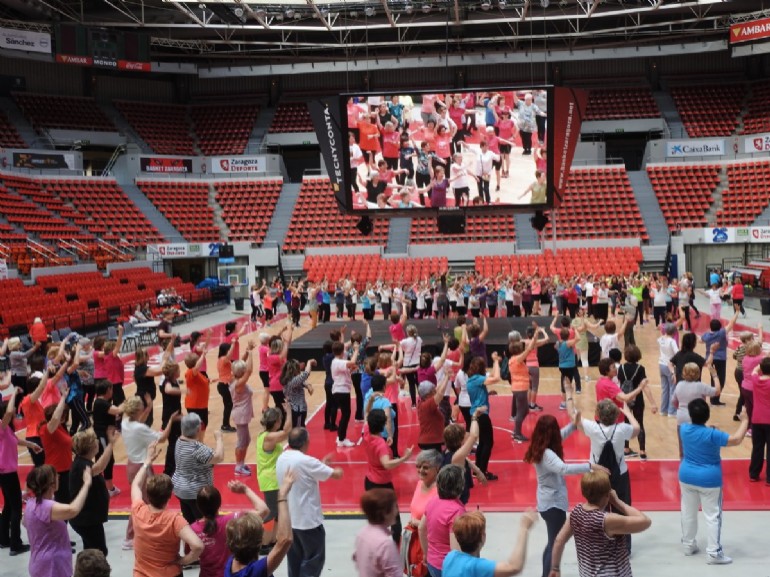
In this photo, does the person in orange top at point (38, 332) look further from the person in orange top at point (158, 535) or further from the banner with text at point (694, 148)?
the banner with text at point (694, 148)

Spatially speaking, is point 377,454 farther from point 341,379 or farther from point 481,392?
point 341,379

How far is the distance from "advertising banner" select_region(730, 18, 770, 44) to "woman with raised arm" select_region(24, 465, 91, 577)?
36.3 m

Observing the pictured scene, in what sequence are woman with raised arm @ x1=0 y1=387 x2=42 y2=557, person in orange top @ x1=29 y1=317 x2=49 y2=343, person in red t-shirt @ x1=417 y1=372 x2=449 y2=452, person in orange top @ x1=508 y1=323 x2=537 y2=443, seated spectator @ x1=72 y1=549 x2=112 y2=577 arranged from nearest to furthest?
seated spectator @ x1=72 y1=549 x2=112 y2=577
woman with raised arm @ x1=0 y1=387 x2=42 y2=557
person in red t-shirt @ x1=417 y1=372 x2=449 y2=452
person in orange top @ x1=508 y1=323 x2=537 y2=443
person in orange top @ x1=29 y1=317 x2=49 y2=343

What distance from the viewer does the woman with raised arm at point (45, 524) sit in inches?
231

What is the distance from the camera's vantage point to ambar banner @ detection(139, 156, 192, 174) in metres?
41.8

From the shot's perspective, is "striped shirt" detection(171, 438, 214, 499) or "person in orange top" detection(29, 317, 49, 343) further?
"person in orange top" detection(29, 317, 49, 343)

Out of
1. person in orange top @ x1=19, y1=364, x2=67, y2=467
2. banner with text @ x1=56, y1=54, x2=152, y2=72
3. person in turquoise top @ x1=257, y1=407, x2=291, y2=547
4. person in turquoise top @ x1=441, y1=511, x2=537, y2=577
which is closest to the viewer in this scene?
person in turquoise top @ x1=441, y1=511, x2=537, y2=577

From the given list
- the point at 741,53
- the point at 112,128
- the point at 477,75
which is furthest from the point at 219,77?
the point at 741,53

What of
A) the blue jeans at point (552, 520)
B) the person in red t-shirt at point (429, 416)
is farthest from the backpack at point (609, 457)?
the person in red t-shirt at point (429, 416)

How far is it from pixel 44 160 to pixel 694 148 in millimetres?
31790

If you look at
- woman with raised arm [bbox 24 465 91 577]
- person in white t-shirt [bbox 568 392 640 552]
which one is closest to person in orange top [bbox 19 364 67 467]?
woman with raised arm [bbox 24 465 91 577]

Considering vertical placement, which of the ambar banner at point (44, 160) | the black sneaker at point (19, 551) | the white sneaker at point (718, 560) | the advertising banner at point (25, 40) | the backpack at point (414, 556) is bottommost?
the black sneaker at point (19, 551)

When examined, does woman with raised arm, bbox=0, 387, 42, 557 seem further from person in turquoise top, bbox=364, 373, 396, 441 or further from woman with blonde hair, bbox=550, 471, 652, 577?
woman with blonde hair, bbox=550, 471, 652, 577

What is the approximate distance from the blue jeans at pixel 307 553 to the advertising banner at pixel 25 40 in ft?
114
